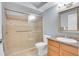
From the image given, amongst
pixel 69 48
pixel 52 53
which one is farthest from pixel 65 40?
pixel 52 53

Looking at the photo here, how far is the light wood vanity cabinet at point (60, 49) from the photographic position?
1.49 m

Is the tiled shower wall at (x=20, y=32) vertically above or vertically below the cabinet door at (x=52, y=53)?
above

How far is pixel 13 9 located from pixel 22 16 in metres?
0.20

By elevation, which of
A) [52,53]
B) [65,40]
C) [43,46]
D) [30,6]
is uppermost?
[30,6]

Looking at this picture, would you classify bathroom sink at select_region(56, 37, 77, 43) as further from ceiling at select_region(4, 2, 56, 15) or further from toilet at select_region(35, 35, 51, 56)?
ceiling at select_region(4, 2, 56, 15)

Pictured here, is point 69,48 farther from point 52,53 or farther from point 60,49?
point 52,53

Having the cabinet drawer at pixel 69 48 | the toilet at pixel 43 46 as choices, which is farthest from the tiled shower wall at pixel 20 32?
the cabinet drawer at pixel 69 48

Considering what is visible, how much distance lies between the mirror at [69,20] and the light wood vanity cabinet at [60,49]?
0.31m

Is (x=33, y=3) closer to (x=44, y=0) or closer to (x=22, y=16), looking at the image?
(x=44, y=0)

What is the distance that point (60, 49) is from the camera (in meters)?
1.67

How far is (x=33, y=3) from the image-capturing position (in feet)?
5.33

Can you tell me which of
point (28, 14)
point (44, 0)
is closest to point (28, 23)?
point (28, 14)

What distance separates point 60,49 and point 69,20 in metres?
0.56

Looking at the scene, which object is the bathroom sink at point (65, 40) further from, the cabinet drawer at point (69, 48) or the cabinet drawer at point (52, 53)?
the cabinet drawer at point (52, 53)
